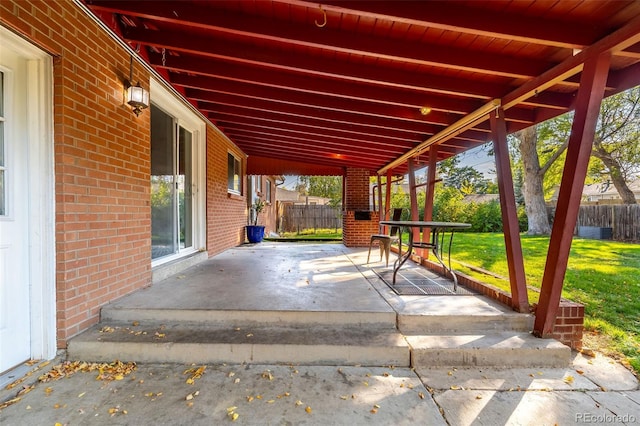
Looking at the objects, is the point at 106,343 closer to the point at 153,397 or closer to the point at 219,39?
the point at 153,397

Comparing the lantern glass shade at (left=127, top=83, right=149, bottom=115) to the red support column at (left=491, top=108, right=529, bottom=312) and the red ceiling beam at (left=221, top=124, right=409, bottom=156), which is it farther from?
the red support column at (left=491, top=108, right=529, bottom=312)

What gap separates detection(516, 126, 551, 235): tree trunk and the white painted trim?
13890 mm

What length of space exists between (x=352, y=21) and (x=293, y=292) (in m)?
2.63

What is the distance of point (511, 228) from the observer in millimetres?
2785

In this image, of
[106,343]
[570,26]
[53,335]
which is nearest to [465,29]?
[570,26]

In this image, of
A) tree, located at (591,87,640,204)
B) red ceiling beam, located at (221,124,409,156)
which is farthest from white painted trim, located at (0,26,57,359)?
tree, located at (591,87,640,204)

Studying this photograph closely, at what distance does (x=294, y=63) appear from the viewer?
2912 millimetres

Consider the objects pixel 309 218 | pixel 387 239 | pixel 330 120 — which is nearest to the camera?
pixel 330 120

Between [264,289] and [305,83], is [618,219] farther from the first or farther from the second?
[264,289]

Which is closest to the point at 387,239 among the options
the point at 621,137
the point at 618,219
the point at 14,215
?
the point at 14,215

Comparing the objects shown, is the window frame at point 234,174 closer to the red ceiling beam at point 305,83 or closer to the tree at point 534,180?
the red ceiling beam at point 305,83

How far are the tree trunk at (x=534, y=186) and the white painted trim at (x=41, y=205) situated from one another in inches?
547

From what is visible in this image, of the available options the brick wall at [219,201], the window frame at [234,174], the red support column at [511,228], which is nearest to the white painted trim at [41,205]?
the brick wall at [219,201]

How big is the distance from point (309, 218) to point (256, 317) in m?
13.2
